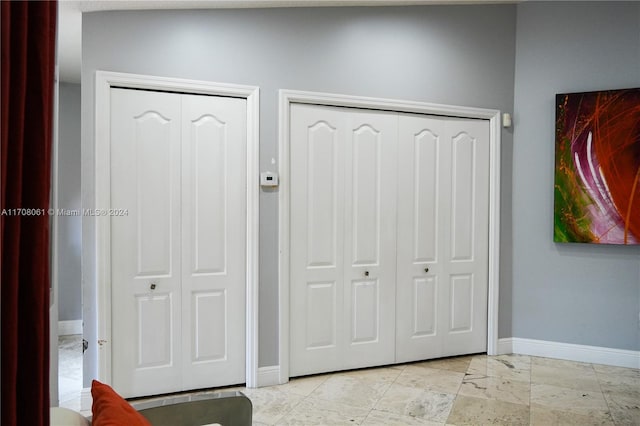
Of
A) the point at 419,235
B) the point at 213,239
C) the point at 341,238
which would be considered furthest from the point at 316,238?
the point at 419,235

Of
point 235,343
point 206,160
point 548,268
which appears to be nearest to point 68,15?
point 206,160

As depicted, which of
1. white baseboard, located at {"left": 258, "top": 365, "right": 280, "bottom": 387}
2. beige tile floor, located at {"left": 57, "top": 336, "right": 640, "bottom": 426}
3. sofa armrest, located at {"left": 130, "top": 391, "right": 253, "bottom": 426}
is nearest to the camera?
sofa armrest, located at {"left": 130, "top": 391, "right": 253, "bottom": 426}

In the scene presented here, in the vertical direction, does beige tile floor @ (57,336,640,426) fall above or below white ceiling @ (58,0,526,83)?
below

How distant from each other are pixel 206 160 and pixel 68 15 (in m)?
1.25

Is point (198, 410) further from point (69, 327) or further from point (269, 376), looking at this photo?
point (69, 327)

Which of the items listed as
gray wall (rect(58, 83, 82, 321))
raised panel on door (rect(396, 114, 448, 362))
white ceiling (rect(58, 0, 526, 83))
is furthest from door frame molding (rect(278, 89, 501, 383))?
gray wall (rect(58, 83, 82, 321))

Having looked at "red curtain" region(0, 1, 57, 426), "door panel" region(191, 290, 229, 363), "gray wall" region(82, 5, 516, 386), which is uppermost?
"gray wall" region(82, 5, 516, 386)

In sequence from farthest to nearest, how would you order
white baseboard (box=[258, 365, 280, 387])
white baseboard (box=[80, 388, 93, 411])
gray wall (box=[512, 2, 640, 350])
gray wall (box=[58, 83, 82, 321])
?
gray wall (box=[58, 83, 82, 321])
gray wall (box=[512, 2, 640, 350])
white baseboard (box=[258, 365, 280, 387])
white baseboard (box=[80, 388, 93, 411])

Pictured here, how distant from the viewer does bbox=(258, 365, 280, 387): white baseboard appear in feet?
10.4

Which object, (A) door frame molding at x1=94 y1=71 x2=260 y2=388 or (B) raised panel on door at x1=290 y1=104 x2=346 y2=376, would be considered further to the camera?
(B) raised panel on door at x1=290 y1=104 x2=346 y2=376

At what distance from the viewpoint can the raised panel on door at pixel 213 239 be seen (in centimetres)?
305

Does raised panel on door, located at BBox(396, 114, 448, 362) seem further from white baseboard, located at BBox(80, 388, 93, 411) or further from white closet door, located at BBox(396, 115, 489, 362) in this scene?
white baseboard, located at BBox(80, 388, 93, 411)

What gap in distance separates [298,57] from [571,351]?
3240mm

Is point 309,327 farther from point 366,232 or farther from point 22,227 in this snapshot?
point 22,227
